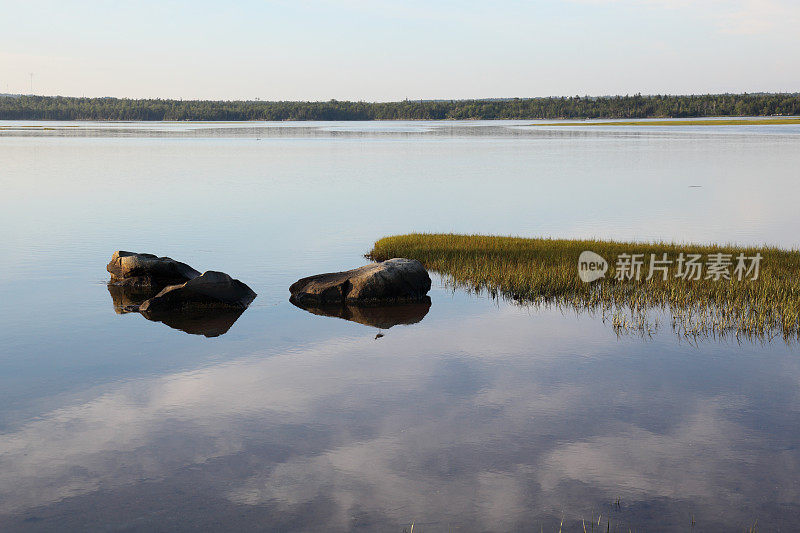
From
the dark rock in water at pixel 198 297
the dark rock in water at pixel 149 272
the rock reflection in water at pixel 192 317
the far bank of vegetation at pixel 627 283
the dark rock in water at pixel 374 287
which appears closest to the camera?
the far bank of vegetation at pixel 627 283

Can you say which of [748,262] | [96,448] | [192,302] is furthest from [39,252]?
[748,262]

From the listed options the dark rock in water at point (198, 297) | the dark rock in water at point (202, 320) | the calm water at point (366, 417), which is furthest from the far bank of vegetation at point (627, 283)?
the dark rock in water at point (202, 320)

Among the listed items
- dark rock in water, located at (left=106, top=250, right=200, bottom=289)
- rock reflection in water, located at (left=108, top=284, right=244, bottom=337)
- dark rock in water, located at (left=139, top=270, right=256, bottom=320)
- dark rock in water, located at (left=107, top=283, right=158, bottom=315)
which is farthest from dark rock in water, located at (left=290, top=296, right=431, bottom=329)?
dark rock in water, located at (left=107, top=283, right=158, bottom=315)

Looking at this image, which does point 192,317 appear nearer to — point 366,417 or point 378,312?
point 378,312

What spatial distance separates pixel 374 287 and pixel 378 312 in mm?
1018

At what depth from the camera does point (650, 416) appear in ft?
42.3

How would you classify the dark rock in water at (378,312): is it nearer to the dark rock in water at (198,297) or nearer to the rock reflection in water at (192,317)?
the dark rock in water at (198,297)

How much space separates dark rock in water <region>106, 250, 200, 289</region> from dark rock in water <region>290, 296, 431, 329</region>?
4305 millimetres

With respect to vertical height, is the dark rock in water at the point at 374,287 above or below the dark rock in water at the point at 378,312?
above

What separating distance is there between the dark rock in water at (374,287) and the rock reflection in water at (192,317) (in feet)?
7.53

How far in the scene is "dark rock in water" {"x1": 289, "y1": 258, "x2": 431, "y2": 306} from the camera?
21.7 metres

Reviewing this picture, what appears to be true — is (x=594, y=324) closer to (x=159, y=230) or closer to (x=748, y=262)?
(x=748, y=262)

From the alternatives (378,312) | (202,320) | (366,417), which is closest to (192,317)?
(202,320)

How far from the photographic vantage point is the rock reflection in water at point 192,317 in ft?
62.3
